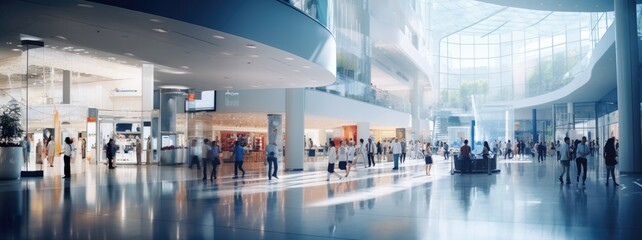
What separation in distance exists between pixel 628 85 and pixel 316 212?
18.2 m

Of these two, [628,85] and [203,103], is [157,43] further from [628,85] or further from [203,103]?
[628,85]

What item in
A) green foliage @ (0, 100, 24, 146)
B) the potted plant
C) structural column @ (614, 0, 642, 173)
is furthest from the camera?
structural column @ (614, 0, 642, 173)

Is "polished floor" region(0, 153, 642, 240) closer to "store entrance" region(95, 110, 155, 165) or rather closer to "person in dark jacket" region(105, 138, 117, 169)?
"person in dark jacket" region(105, 138, 117, 169)

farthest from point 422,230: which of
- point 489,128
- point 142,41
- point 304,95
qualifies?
point 489,128

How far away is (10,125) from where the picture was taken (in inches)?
705

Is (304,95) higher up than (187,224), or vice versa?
(304,95)

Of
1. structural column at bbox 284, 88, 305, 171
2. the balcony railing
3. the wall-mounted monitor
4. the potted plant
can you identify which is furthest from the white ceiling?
the balcony railing

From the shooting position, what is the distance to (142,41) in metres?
14.6

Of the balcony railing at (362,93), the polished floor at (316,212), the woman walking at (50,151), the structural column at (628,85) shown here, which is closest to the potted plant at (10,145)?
the polished floor at (316,212)

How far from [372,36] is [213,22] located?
28456 mm

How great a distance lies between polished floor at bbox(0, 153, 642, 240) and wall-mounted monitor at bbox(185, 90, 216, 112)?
12.9 meters

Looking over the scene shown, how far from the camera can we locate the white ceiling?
1162cm

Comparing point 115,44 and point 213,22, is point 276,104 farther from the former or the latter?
point 213,22

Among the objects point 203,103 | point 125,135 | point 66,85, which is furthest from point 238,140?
point 66,85
